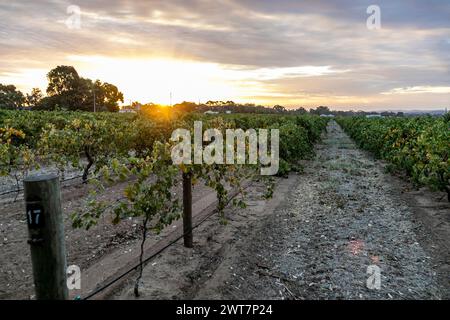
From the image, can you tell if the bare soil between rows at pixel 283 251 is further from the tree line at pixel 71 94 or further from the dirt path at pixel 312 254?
the tree line at pixel 71 94

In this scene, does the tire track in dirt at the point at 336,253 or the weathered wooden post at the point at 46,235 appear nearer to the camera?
the weathered wooden post at the point at 46,235

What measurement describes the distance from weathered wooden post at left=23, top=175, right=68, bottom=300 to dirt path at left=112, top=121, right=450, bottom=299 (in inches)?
A: 69.7

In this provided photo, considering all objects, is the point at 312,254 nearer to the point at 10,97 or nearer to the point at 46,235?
the point at 46,235

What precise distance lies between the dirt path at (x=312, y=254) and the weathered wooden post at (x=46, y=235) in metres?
1.77

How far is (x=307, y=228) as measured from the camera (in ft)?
26.2

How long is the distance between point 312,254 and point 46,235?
473 cm

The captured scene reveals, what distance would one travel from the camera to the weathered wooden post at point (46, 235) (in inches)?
117

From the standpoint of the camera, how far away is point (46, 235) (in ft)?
9.98

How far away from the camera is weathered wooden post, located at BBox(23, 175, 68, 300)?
2969mm

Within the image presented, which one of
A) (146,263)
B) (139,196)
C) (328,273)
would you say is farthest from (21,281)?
(328,273)

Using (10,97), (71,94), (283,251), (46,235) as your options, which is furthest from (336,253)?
(10,97)

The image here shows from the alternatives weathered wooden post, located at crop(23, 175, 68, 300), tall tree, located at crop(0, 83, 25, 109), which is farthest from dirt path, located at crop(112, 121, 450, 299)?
tall tree, located at crop(0, 83, 25, 109)

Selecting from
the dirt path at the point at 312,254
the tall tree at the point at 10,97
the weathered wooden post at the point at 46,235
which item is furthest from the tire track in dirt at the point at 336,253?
the tall tree at the point at 10,97
